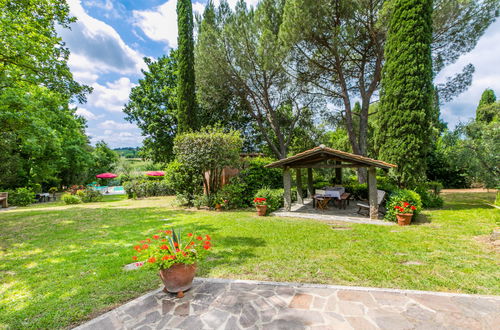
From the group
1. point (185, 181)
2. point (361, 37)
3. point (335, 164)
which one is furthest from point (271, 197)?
point (361, 37)

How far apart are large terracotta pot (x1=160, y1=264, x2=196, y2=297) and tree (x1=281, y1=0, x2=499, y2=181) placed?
13583 mm

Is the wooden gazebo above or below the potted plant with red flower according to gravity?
above

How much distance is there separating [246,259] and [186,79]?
47.0 ft

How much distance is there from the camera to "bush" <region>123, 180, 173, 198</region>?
17.7 m

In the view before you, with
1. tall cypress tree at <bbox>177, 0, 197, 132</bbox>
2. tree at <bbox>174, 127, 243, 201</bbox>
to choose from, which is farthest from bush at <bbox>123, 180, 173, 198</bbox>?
tree at <bbox>174, 127, 243, 201</bbox>

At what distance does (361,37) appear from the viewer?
43.1 feet

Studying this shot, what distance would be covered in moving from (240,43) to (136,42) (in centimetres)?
633

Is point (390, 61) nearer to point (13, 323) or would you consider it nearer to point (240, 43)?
point (240, 43)

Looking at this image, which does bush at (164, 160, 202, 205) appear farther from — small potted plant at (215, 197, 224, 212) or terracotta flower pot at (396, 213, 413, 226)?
terracotta flower pot at (396, 213, 413, 226)

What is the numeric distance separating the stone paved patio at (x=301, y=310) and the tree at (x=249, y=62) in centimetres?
1370

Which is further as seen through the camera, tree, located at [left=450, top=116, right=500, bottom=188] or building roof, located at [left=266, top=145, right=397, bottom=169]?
tree, located at [left=450, top=116, right=500, bottom=188]

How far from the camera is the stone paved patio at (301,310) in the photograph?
2697 mm

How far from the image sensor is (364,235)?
6.48 metres

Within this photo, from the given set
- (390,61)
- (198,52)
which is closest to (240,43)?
(198,52)
